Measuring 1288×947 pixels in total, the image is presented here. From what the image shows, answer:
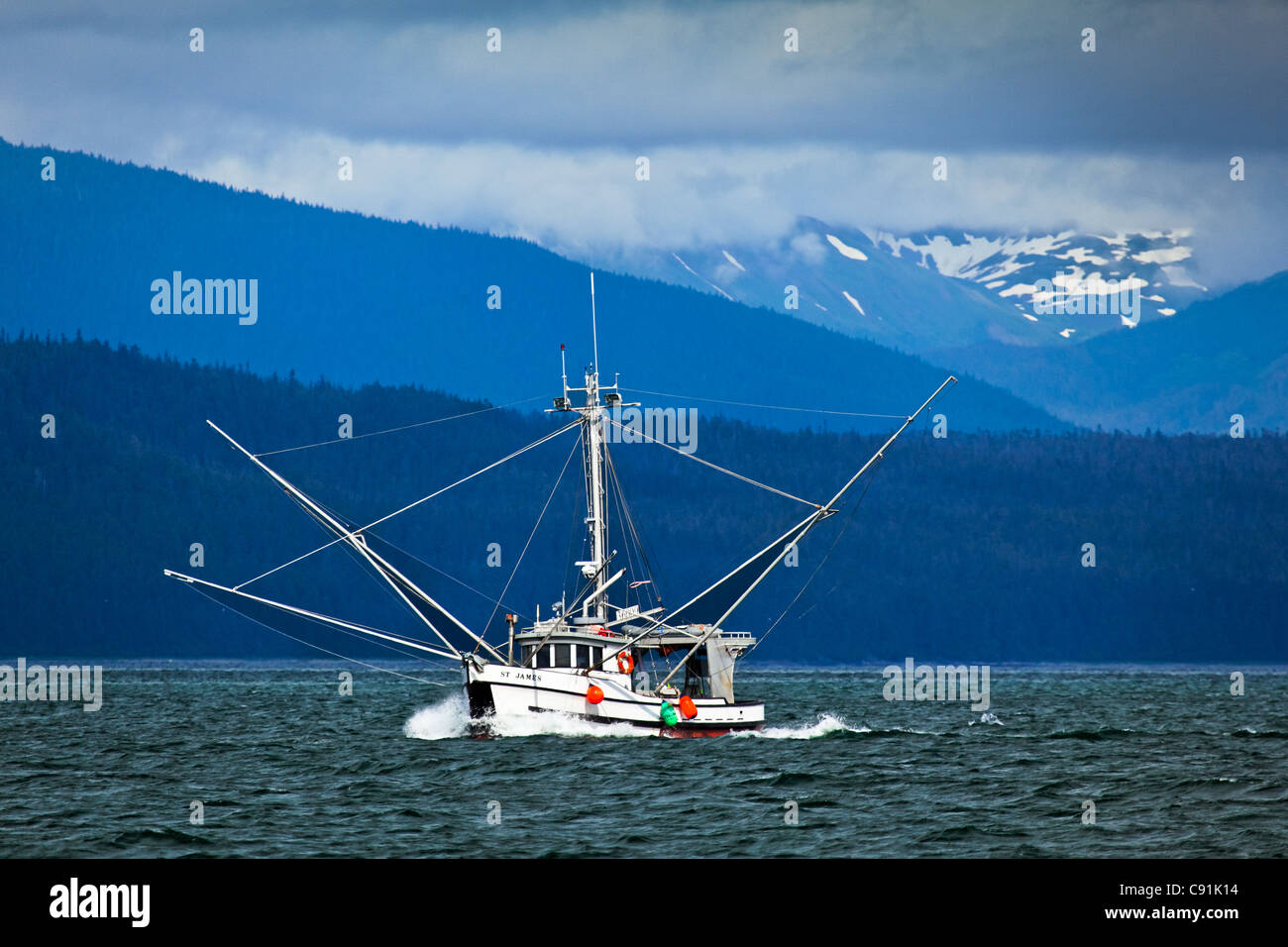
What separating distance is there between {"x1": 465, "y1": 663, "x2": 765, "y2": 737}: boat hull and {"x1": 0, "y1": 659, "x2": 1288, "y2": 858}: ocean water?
28.1 inches

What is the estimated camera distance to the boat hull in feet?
239

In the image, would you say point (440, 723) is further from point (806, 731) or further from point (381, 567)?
point (806, 731)

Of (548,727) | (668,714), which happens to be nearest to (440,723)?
(548,727)

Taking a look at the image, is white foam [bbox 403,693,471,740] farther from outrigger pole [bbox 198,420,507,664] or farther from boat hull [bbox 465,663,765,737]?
boat hull [bbox 465,663,765,737]

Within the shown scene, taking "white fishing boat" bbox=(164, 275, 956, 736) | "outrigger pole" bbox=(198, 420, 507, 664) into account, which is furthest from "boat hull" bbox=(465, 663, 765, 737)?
"outrigger pole" bbox=(198, 420, 507, 664)

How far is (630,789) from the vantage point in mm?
56906

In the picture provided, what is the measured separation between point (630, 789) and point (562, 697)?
633 inches

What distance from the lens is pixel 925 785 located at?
195 ft

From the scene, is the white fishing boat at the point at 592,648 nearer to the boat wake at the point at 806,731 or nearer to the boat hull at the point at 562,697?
the boat hull at the point at 562,697

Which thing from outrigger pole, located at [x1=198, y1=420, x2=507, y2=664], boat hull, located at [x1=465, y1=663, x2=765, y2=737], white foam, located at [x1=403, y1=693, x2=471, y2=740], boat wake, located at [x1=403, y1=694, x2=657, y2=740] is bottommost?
white foam, located at [x1=403, y1=693, x2=471, y2=740]

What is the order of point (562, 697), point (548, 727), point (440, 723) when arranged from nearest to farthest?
point (562, 697) → point (548, 727) → point (440, 723)

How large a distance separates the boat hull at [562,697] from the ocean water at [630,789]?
2.34ft
